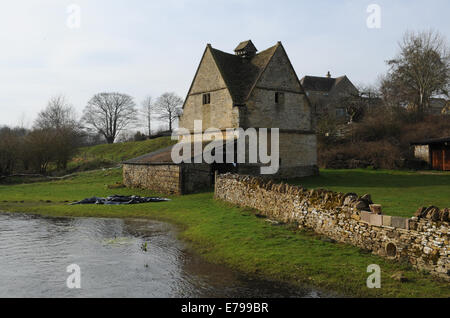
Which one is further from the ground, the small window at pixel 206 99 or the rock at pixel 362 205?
the small window at pixel 206 99

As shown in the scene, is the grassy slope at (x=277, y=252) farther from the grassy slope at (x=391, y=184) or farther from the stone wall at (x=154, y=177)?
the grassy slope at (x=391, y=184)

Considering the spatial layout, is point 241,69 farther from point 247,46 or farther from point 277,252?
point 277,252

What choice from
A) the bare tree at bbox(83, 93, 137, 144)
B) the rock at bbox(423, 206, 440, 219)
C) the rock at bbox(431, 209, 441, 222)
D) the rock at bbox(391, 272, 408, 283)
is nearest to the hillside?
the bare tree at bbox(83, 93, 137, 144)

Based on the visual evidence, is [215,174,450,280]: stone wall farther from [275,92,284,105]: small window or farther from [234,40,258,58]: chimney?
[234,40,258,58]: chimney

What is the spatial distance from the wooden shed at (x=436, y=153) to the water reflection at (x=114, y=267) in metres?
29.1

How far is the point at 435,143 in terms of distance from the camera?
3441 cm

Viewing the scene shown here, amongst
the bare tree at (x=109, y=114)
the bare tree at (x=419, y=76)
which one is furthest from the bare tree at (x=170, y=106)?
the bare tree at (x=419, y=76)

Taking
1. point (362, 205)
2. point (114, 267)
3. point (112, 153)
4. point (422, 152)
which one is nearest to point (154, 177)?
point (114, 267)

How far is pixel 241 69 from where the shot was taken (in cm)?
3322

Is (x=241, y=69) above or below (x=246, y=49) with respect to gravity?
below

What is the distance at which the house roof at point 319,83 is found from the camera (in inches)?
3092

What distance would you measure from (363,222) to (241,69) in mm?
25094

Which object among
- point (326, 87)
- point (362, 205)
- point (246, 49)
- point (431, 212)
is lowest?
point (362, 205)
